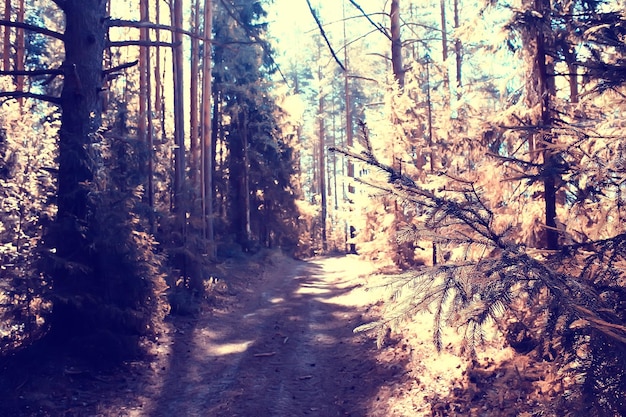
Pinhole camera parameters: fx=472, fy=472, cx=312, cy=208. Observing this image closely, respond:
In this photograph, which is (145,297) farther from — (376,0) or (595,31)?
(376,0)

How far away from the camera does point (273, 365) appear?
8.57m

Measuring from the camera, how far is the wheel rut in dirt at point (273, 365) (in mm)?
6727

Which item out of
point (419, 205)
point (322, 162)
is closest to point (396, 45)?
point (419, 205)

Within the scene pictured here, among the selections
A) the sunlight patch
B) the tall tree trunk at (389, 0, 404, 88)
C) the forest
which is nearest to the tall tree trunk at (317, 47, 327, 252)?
the forest

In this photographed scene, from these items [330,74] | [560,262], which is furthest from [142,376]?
[330,74]

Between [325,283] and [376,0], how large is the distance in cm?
1198

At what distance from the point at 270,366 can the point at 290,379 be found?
30.6 inches

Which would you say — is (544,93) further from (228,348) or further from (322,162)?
(322,162)

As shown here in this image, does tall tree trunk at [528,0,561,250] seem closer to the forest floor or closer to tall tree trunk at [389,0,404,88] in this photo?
the forest floor

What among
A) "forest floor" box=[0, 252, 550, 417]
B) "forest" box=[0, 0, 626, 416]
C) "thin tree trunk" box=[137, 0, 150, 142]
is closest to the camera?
"forest" box=[0, 0, 626, 416]

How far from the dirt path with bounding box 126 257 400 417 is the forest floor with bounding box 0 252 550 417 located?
2 centimetres

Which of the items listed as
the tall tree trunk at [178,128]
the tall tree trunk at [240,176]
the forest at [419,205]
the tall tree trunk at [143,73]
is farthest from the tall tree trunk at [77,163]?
the tall tree trunk at [240,176]

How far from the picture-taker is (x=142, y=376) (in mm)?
7910

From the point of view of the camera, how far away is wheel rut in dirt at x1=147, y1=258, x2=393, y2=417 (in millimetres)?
6727
